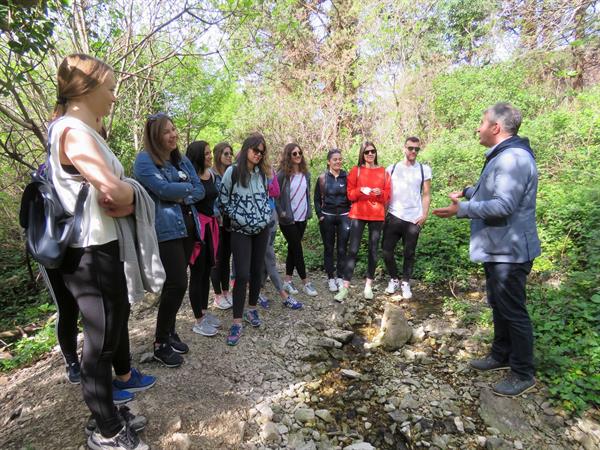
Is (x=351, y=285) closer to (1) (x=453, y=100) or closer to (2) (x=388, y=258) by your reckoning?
(2) (x=388, y=258)

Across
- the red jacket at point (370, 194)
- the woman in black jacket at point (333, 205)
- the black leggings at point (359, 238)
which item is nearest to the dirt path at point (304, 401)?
the black leggings at point (359, 238)

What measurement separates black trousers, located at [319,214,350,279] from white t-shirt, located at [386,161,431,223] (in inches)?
27.5

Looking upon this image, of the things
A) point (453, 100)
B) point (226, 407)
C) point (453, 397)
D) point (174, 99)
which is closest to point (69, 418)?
point (226, 407)

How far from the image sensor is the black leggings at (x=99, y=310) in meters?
1.78

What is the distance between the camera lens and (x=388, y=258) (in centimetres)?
484

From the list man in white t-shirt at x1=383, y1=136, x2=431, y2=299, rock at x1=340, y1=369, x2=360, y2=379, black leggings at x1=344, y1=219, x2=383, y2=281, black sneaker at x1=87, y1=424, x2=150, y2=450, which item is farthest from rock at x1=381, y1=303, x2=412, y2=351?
black sneaker at x1=87, y1=424, x2=150, y2=450

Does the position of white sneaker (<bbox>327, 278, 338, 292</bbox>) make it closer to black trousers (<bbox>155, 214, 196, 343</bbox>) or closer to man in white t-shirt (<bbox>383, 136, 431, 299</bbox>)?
man in white t-shirt (<bbox>383, 136, 431, 299</bbox>)

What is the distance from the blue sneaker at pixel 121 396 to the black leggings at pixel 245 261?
124 cm

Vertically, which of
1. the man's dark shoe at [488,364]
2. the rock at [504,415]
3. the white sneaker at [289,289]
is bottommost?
the rock at [504,415]

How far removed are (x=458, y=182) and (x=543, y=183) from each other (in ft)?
6.00

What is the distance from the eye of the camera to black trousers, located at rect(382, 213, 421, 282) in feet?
14.9

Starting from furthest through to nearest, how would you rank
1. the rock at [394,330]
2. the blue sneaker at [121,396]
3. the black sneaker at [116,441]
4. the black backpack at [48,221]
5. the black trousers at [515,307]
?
the rock at [394,330], the black trousers at [515,307], the blue sneaker at [121,396], the black sneaker at [116,441], the black backpack at [48,221]

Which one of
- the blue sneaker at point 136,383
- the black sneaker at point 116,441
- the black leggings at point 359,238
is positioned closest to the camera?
the black sneaker at point 116,441

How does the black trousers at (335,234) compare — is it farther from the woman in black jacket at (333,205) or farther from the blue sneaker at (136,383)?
the blue sneaker at (136,383)
